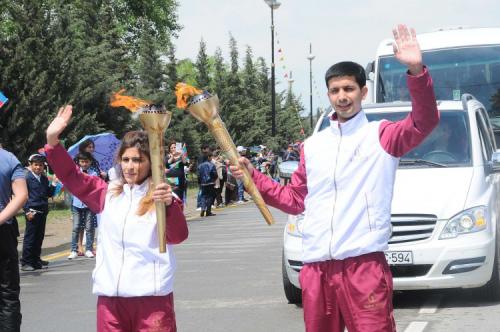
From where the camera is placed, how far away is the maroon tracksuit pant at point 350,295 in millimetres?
4668

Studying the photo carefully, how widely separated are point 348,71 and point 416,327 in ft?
12.9

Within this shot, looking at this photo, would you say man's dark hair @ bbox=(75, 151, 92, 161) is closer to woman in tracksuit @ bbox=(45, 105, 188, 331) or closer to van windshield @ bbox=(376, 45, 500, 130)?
van windshield @ bbox=(376, 45, 500, 130)

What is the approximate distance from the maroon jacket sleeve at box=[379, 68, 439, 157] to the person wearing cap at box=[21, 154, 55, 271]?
31.6 feet

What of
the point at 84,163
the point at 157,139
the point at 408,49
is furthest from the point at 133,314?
the point at 84,163

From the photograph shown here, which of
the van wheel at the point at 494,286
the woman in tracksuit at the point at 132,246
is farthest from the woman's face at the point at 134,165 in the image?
the van wheel at the point at 494,286

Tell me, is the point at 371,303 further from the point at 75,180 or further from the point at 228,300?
the point at 228,300

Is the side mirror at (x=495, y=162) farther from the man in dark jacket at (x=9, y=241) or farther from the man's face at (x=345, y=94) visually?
the man's face at (x=345, y=94)

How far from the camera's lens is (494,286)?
9273 millimetres

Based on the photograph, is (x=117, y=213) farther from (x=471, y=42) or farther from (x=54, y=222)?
(x=54, y=222)

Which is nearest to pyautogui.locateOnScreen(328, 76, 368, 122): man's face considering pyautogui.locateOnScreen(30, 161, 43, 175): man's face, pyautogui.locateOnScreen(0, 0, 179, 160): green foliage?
pyautogui.locateOnScreen(30, 161, 43, 175): man's face

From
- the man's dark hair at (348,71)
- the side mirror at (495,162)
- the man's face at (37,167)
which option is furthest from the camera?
the man's face at (37,167)

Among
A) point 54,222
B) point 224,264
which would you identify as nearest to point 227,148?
point 224,264

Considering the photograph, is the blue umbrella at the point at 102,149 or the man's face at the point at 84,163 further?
the blue umbrella at the point at 102,149

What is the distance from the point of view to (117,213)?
498cm
